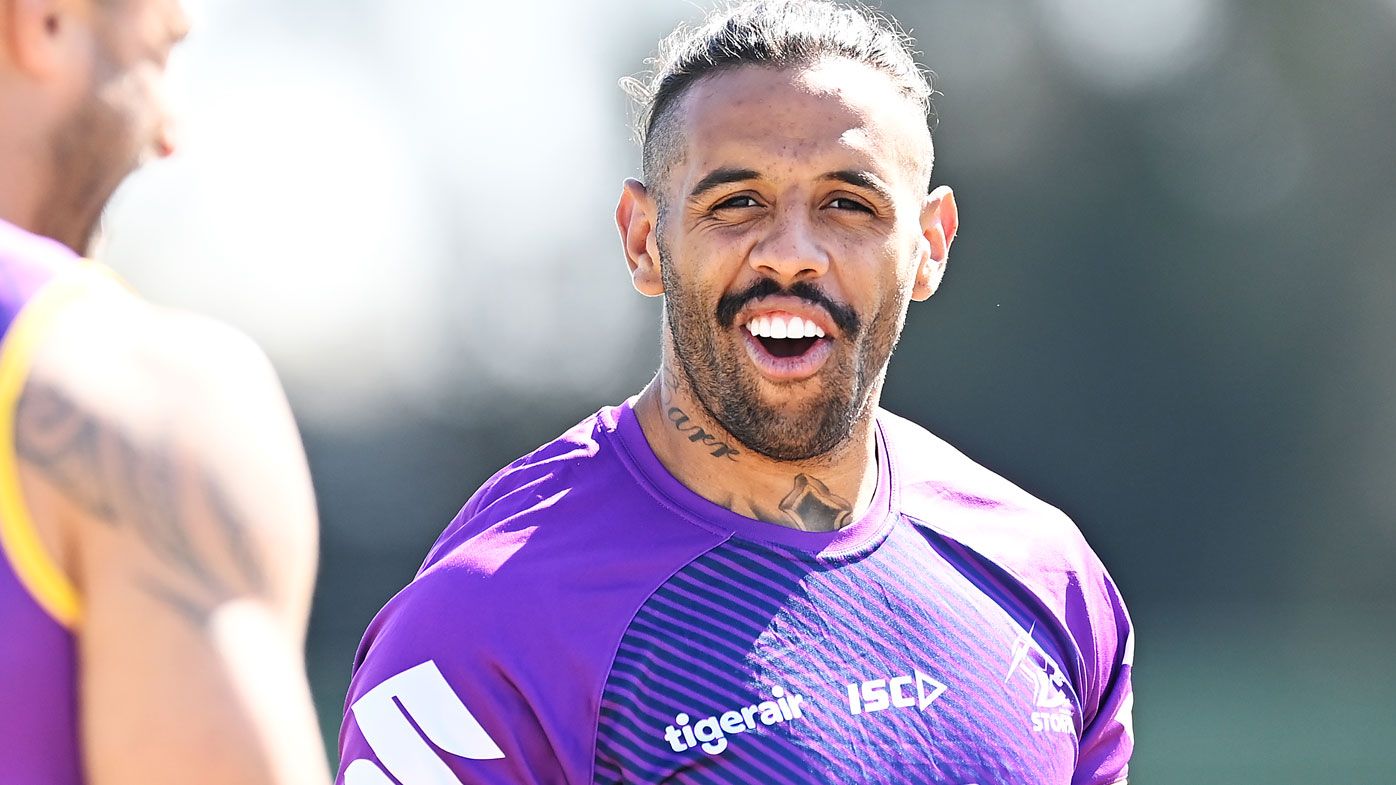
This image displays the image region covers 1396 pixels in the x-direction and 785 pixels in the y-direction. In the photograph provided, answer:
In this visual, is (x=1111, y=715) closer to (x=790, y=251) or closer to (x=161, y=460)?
(x=790, y=251)

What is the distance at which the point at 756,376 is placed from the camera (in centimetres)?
247

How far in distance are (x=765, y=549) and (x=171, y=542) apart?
1.22 metres

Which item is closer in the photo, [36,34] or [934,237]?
[36,34]

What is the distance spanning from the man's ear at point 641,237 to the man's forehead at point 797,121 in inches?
5.5

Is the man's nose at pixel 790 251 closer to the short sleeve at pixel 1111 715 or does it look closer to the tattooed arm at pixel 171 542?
the short sleeve at pixel 1111 715

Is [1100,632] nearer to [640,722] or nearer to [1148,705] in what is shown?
[640,722]

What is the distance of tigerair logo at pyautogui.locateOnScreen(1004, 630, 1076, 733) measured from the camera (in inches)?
96.3

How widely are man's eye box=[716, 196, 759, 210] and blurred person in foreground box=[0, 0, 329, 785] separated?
47.4 inches

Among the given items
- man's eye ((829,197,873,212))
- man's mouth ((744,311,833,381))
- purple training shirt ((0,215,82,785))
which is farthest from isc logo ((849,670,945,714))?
purple training shirt ((0,215,82,785))

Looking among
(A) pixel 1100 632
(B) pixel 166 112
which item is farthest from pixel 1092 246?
(B) pixel 166 112

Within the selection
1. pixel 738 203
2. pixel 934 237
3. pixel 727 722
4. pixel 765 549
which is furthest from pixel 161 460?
pixel 934 237

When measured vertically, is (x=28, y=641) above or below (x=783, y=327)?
below

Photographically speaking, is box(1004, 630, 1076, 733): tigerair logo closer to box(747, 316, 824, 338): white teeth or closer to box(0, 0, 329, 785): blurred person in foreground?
box(747, 316, 824, 338): white teeth

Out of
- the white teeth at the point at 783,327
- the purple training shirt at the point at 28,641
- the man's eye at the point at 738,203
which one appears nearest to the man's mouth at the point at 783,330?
the white teeth at the point at 783,327
